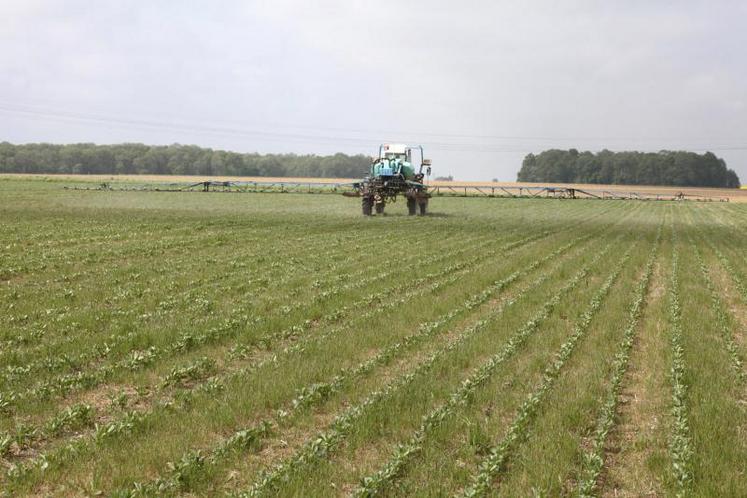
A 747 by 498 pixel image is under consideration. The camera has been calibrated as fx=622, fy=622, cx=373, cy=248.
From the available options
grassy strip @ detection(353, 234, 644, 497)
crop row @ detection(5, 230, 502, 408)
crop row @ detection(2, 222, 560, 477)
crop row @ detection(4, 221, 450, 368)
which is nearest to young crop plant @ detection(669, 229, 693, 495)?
grassy strip @ detection(353, 234, 644, 497)

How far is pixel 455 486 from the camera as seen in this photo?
5137 millimetres

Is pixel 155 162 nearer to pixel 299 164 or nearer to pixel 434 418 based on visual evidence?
pixel 299 164

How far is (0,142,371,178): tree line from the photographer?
125 metres

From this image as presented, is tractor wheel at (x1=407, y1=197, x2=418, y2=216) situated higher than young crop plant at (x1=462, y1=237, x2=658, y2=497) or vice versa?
tractor wheel at (x1=407, y1=197, x2=418, y2=216)

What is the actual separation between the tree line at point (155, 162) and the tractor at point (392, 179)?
339 feet

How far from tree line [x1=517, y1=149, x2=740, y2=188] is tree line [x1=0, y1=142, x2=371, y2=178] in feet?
152

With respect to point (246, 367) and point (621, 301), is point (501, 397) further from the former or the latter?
point (621, 301)

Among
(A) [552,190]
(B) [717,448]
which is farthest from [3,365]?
(A) [552,190]

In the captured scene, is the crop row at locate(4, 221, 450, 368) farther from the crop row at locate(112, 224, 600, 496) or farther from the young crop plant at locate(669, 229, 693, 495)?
the young crop plant at locate(669, 229, 693, 495)

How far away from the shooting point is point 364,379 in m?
7.69

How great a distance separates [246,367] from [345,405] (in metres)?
1.71

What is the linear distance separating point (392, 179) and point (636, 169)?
412ft

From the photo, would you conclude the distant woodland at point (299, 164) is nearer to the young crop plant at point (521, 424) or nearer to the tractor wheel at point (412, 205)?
the tractor wheel at point (412, 205)

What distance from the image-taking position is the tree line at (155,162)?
125062 mm
